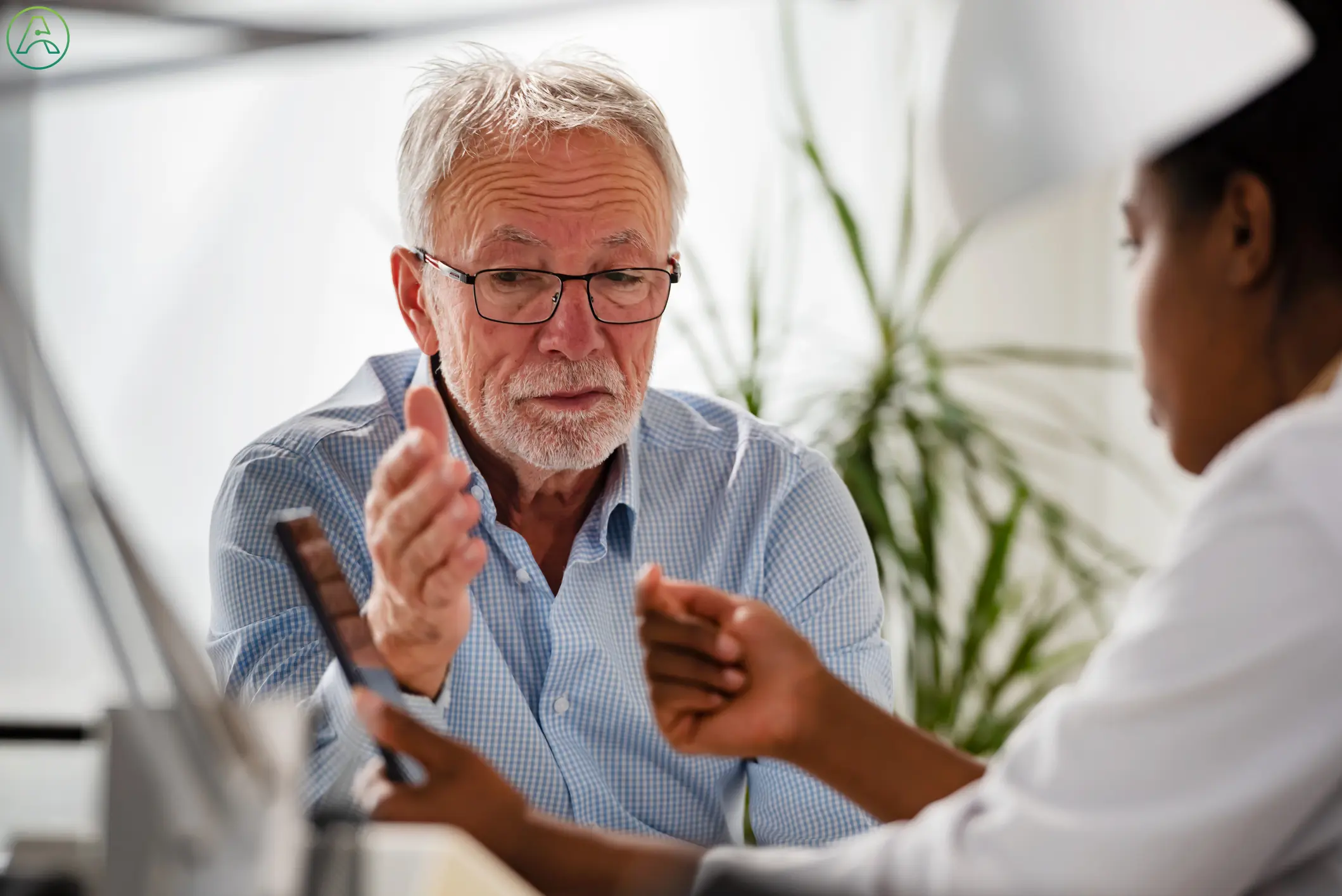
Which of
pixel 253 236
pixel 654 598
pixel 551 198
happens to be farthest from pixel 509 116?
pixel 253 236

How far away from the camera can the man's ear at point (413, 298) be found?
5.25ft

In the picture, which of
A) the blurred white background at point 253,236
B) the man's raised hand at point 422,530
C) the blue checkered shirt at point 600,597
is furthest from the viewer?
the blurred white background at point 253,236

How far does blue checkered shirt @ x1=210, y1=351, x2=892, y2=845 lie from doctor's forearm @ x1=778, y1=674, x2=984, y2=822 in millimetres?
321

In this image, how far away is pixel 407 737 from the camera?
0.87m

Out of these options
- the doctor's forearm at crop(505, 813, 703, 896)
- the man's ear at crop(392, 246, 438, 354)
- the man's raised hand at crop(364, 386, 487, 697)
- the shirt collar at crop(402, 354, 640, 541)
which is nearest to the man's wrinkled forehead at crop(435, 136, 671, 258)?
the man's ear at crop(392, 246, 438, 354)

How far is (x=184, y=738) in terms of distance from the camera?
0.49 metres

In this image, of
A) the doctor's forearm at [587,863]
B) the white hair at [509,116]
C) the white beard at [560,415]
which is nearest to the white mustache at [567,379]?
the white beard at [560,415]

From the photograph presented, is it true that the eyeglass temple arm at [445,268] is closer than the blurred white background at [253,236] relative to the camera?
Yes

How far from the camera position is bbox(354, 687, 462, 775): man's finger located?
87 cm

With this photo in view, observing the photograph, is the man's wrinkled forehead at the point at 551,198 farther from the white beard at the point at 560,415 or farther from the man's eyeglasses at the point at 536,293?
the white beard at the point at 560,415

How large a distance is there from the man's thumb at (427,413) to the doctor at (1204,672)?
0.26 metres

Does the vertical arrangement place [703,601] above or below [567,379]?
below

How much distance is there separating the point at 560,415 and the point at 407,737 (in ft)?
2.19

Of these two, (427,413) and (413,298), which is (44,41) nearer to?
(427,413)
